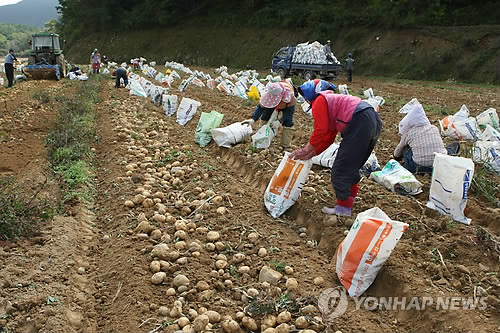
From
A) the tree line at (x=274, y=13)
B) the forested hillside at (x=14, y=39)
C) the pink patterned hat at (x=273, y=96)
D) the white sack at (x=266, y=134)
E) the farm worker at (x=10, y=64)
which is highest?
the tree line at (x=274, y=13)

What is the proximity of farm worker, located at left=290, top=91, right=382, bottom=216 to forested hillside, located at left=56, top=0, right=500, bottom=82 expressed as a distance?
15717 millimetres

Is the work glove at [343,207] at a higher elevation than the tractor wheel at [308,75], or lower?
higher

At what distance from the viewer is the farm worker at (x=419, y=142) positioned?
14.1 feet

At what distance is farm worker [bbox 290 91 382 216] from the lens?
3256 mm

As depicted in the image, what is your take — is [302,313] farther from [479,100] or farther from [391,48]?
[391,48]

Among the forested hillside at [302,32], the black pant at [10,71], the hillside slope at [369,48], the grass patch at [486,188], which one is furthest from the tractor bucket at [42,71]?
the grass patch at [486,188]

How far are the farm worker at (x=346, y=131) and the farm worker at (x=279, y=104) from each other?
4.40 feet

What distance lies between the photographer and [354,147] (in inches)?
129

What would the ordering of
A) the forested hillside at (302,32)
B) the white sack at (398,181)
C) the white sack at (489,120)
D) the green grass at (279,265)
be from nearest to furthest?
the green grass at (279,265) < the white sack at (398,181) < the white sack at (489,120) < the forested hillside at (302,32)

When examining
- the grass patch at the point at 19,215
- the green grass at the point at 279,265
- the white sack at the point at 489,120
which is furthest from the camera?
the white sack at the point at 489,120

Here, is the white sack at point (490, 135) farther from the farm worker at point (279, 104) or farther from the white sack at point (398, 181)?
the farm worker at point (279, 104)

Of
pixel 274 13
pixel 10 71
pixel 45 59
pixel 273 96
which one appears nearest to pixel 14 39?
pixel 274 13

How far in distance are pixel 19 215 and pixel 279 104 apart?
9.82 feet

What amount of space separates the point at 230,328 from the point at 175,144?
3.72 meters
